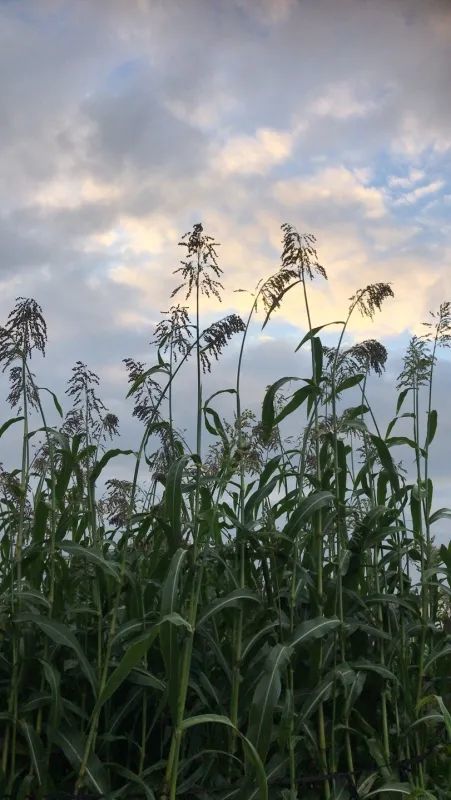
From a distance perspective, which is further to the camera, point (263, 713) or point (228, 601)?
point (228, 601)

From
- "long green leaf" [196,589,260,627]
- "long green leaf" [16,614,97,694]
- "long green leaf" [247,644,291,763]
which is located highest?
"long green leaf" [196,589,260,627]

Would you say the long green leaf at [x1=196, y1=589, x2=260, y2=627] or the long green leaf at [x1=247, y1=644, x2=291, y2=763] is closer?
the long green leaf at [x1=247, y1=644, x2=291, y2=763]

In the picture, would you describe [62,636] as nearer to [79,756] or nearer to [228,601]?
[79,756]

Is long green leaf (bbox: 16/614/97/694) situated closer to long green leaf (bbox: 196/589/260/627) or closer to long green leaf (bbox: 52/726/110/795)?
long green leaf (bbox: 52/726/110/795)

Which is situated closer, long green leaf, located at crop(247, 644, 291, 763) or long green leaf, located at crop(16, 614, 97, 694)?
long green leaf, located at crop(247, 644, 291, 763)

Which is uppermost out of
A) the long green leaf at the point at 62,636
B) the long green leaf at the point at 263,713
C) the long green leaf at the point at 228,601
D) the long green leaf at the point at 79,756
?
the long green leaf at the point at 228,601

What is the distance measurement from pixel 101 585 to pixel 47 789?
2.59ft

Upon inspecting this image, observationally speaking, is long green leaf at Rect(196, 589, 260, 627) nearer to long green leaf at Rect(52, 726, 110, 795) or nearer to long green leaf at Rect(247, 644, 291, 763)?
long green leaf at Rect(247, 644, 291, 763)

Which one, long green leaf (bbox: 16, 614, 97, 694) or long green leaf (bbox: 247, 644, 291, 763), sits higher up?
long green leaf (bbox: 16, 614, 97, 694)

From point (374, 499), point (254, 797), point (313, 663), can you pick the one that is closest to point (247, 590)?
point (313, 663)

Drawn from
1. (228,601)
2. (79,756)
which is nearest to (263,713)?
(228,601)

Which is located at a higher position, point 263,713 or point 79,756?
point 263,713

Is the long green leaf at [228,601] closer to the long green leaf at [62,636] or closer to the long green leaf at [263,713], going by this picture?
the long green leaf at [263,713]

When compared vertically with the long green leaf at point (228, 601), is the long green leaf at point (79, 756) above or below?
below
